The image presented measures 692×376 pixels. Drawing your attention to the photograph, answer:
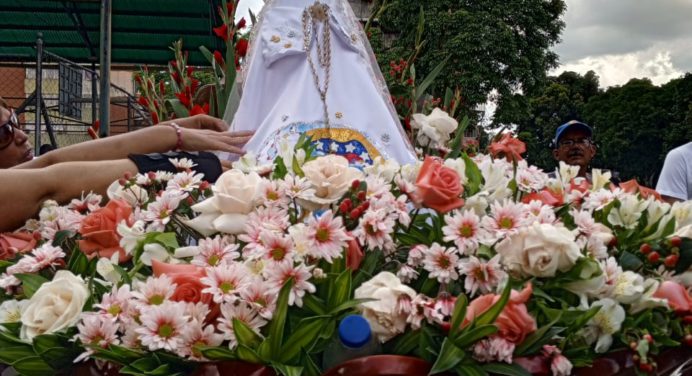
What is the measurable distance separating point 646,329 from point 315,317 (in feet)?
1.71

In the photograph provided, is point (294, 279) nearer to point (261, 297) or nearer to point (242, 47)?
point (261, 297)

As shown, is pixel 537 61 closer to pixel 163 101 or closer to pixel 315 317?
pixel 163 101

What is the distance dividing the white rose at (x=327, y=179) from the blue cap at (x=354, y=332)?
0.30 meters

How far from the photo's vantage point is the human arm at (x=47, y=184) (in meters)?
1.76

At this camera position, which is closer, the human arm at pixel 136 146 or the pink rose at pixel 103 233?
the pink rose at pixel 103 233

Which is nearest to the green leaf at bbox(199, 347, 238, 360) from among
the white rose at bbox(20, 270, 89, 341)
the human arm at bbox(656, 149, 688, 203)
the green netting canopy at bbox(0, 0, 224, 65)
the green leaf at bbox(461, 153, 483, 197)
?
the white rose at bbox(20, 270, 89, 341)

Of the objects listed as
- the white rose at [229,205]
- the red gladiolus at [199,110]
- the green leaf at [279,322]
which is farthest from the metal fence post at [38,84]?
the green leaf at [279,322]

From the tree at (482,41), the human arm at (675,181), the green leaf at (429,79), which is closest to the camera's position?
the green leaf at (429,79)

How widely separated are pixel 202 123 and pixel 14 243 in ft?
3.50

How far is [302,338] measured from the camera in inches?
43.9

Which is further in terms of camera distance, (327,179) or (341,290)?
(327,179)

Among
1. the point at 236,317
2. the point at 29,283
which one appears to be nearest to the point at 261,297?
the point at 236,317

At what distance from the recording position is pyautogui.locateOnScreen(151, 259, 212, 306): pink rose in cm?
119

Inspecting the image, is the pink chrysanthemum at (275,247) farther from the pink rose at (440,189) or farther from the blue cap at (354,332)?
the pink rose at (440,189)
